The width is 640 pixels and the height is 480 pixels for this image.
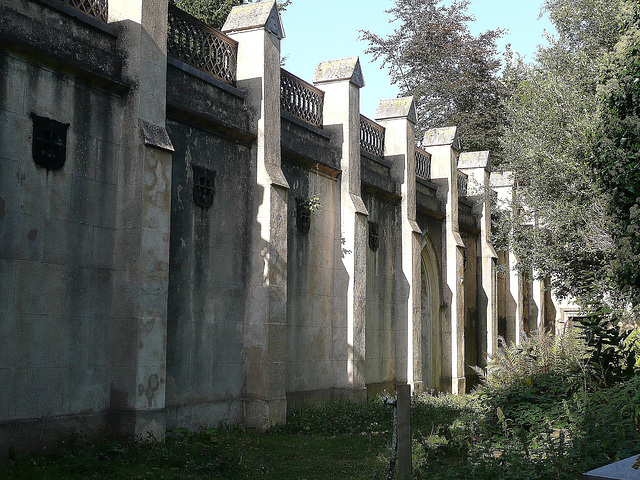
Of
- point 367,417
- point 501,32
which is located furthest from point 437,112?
point 367,417

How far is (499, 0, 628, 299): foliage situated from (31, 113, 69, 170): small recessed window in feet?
40.5

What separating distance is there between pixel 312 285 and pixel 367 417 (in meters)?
2.78

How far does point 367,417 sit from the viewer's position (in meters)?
13.6

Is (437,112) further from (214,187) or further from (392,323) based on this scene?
(214,187)

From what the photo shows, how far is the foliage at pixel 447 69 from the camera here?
102 feet

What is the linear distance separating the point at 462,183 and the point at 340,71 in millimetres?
9313

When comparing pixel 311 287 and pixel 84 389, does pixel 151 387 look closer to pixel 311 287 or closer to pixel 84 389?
pixel 84 389

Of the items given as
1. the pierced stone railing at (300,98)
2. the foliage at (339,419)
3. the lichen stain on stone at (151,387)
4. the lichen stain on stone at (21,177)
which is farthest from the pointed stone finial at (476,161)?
the lichen stain on stone at (21,177)

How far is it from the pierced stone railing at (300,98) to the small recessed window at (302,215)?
5.80 feet

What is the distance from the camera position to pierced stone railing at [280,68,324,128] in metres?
14.1

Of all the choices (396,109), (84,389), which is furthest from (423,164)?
(84,389)

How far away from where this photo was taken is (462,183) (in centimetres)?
2380

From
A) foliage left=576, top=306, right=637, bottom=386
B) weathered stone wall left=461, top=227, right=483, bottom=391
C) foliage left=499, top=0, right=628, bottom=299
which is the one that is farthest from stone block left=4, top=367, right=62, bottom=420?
weathered stone wall left=461, top=227, right=483, bottom=391

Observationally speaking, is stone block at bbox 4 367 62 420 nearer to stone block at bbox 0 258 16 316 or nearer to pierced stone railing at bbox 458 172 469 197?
stone block at bbox 0 258 16 316
